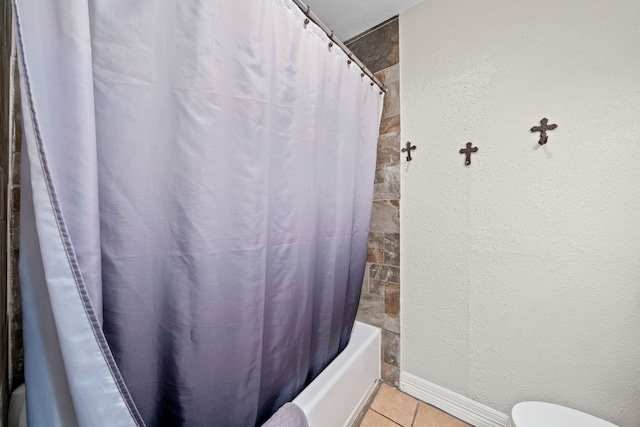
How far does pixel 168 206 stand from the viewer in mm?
545

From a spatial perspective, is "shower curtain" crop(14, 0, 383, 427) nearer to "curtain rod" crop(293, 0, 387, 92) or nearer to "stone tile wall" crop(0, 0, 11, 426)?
"curtain rod" crop(293, 0, 387, 92)

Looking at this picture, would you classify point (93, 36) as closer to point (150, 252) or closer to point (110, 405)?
point (150, 252)

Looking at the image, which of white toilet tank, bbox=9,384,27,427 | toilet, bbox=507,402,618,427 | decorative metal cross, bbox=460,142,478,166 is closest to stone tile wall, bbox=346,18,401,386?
decorative metal cross, bbox=460,142,478,166

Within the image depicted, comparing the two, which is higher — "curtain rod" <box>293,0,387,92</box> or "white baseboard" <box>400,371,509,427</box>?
"curtain rod" <box>293,0,387,92</box>

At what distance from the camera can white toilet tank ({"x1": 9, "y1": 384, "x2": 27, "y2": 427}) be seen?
1.96 ft

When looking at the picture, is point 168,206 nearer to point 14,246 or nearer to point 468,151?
point 14,246

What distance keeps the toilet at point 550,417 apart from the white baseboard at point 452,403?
187 mm

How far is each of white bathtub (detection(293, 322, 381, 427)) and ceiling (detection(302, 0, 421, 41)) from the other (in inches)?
69.1

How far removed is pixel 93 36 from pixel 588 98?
148 centimetres

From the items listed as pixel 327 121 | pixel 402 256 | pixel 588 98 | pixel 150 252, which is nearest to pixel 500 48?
→ pixel 588 98

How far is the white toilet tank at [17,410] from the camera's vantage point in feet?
1.96

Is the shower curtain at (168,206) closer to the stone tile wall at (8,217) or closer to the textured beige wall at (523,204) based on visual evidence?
the stone tile wall at (8,217)

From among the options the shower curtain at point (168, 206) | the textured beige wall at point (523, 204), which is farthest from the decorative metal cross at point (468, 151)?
the shower curtain at point (168, 206)

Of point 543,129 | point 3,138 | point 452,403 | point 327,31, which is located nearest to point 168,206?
point 3,138
